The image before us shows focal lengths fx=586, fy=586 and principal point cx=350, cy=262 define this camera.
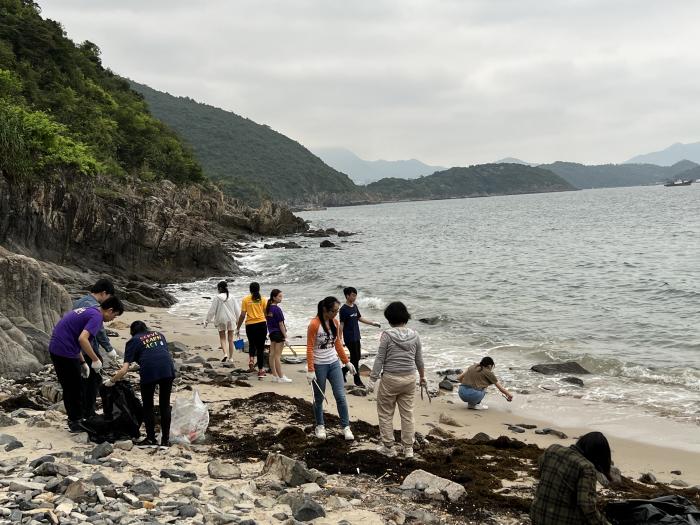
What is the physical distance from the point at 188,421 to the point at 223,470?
1294 millimetres

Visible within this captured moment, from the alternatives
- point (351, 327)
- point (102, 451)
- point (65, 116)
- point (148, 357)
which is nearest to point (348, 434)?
point (148, 357)

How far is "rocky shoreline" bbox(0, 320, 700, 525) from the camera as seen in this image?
5.16m

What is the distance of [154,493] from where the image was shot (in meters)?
5.45

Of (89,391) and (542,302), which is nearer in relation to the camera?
(89,391)

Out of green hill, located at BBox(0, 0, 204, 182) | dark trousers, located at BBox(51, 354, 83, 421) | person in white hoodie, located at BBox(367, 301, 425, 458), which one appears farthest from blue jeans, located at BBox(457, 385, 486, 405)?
green hill, located at BBox(0, 0, 204, 182)

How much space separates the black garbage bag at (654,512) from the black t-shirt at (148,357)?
16.3ft

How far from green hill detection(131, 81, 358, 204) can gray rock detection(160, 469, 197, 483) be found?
150 m

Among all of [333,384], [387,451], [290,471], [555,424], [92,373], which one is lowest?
[555,424]

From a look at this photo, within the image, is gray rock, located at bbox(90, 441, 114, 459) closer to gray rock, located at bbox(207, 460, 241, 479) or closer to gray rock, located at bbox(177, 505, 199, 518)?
gray rock, located at bbox(207, 460, 241, 479)

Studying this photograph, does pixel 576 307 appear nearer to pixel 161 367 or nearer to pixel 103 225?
pixel 161 367

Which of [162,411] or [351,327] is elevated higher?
[351,327]

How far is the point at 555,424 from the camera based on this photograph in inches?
406

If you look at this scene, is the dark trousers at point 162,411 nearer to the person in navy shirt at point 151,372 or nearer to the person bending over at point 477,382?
the person in navy shirt at point 151,372

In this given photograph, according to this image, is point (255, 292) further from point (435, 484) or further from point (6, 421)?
point (435, 484)
